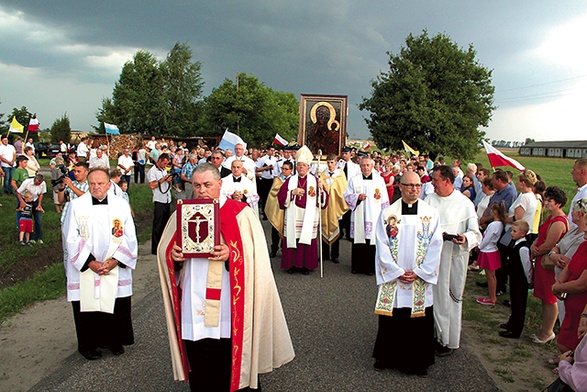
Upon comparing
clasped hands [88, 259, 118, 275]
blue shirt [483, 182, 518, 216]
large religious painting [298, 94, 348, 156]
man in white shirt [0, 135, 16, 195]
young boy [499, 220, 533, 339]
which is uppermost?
large religious painting [298, 94, 348, 156]

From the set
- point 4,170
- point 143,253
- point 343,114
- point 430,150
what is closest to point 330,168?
point 143,253

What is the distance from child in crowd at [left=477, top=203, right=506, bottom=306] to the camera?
7.02 metres

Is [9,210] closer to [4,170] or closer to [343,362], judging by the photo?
[4,170]

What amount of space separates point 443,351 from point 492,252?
2475 mm

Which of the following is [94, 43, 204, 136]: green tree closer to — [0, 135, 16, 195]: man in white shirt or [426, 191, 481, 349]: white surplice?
[0, 135, 16, 195]: man in white shirt

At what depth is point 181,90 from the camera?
188 feet

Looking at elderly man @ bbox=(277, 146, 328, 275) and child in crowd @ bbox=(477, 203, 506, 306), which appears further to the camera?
elderly man @ bbox=(277, 146, 328, 275)

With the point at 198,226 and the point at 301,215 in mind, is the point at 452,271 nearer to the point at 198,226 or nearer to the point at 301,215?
the point at 198,226

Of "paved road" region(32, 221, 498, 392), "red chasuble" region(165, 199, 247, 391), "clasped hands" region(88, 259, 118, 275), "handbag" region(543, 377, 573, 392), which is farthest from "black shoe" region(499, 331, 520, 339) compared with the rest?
"clasped hands" region(88, 259, 118, 275)

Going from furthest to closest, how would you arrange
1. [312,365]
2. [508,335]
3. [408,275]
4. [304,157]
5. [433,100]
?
[433,100]
[304,157]
[508,335]
[312,365]
[408,275]

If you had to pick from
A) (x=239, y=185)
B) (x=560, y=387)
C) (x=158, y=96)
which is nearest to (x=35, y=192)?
(x=239, y=185)

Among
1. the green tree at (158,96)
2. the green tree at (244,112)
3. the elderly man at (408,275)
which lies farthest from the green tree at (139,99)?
the elderly man at (408,275)

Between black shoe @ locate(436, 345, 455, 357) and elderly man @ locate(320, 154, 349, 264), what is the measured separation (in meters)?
4.49

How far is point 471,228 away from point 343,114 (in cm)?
1364
